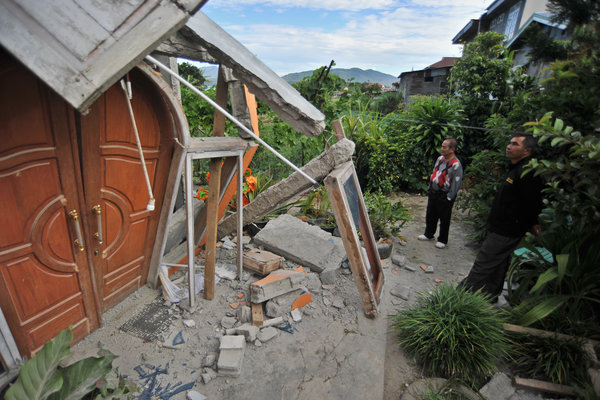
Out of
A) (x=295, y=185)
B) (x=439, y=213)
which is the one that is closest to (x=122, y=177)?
(x=295, y=185)

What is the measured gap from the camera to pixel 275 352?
3.00 metres

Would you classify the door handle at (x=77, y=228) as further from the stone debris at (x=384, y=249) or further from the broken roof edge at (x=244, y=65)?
the stone debris at (x=384, y=249)

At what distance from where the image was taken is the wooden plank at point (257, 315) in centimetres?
327

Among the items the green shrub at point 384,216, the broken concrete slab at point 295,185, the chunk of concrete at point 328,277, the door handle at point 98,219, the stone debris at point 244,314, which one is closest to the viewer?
the door handle at point 98,219

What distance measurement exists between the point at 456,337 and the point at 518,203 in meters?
1.55

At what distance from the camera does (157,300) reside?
3.54 metres

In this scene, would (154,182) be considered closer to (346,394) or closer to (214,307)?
(214,307)

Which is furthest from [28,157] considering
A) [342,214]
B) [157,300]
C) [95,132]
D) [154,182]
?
[342,214]

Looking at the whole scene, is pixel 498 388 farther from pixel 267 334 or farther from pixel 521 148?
pixel 521 148

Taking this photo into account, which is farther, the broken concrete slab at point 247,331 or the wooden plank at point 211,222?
the wooden plank at point 211,222

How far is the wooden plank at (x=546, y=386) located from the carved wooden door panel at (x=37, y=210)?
380cm

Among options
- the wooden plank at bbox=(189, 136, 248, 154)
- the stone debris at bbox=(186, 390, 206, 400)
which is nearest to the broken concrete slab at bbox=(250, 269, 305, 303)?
the stone debris at bbox=(186, 390, 206, 400)

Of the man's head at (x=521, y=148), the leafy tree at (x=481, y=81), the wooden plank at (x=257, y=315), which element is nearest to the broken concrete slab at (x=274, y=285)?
the wooden plank at (x=257, y=315)

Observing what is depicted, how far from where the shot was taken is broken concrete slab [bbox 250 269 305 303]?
11.1 feet
